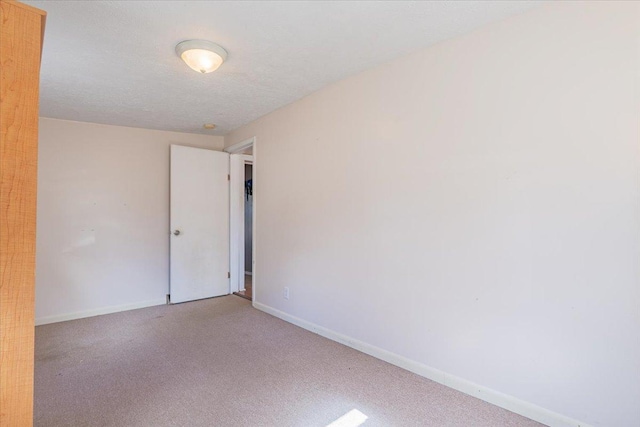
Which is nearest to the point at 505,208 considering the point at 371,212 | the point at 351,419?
the point at 371,212

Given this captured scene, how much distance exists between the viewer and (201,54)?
86.7 inches

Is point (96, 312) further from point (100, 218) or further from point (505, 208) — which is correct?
point (505, 208)

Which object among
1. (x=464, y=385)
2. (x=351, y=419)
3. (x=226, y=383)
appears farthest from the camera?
(x=226, y=383)

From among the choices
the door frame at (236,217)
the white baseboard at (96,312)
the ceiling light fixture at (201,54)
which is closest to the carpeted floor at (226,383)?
the white baseboard at (96,312)

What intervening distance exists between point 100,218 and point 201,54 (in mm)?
2776

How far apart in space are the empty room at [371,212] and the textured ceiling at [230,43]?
2cm

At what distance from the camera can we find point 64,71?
2.57 meters

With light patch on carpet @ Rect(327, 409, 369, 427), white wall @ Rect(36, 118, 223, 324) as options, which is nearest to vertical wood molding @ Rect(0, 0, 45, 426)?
light patch on carpet @ Rect(327, 409, 369, 427)

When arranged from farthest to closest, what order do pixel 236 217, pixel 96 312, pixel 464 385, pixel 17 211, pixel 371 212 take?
pixel 236 217
pixel 96 312
pixel 371 212
pixel 464 385
pixel 17 211

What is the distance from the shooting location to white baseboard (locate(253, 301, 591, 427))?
5.83 ft

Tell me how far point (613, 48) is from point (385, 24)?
44.9 inches

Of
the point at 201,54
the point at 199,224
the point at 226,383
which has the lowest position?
the point at 226,383

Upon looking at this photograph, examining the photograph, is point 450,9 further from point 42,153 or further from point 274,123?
point 42,153

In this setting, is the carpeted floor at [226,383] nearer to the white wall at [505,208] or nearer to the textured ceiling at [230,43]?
the white wall at [505,208]
